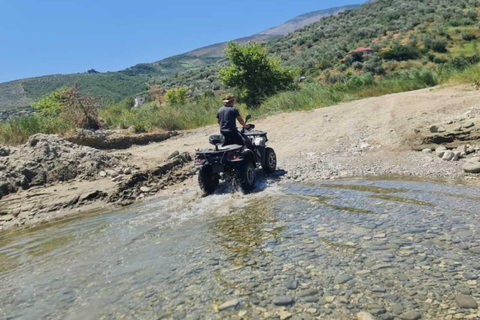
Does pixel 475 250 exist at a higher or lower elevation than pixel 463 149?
higher

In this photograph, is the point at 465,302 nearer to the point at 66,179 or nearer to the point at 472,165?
the point at 472,165

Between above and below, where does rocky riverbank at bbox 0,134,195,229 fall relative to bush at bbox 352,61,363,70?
below

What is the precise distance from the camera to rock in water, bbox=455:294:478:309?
308 centimetres

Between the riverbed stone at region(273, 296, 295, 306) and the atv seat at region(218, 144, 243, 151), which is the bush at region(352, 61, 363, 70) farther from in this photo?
the riverbed stone at region(273, 296, 295, 306)

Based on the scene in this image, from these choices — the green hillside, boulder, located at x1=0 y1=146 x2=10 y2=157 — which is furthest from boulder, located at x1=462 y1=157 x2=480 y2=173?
the green hillside

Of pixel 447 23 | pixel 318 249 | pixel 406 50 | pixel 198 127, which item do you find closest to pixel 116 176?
pixel 318 249

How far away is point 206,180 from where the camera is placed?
791 cm

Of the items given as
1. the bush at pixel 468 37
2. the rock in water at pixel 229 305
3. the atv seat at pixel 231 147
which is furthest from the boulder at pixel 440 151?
the bush at pixel 468 37

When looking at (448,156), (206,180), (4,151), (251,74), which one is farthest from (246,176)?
(251,74)

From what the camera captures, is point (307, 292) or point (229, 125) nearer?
point (307, 292)

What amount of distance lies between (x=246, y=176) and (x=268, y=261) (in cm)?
340

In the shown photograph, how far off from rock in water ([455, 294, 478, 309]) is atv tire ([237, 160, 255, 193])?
190 inches

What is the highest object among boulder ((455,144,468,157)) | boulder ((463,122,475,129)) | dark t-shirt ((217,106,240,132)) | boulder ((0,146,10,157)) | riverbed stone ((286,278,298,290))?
boulder ((0,146,10,157))

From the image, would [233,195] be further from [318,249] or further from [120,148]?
[120,148]
